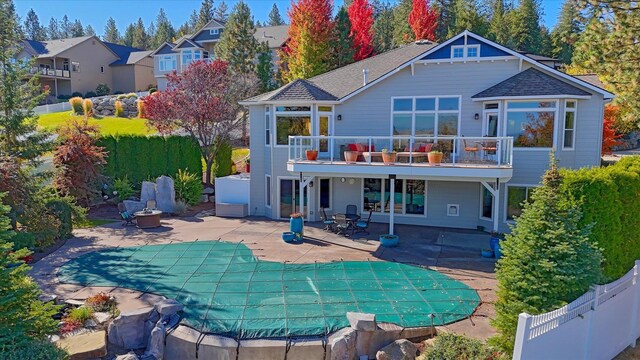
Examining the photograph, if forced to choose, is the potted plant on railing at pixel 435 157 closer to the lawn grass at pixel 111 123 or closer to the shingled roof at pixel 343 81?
the shingled roof at pixel 343 81

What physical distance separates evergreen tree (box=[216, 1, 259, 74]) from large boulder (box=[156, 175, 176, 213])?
53.3 feet

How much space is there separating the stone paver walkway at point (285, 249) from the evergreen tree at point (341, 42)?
2000cm

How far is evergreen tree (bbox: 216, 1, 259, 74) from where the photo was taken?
34594mm

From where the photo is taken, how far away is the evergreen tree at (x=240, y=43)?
113 feet

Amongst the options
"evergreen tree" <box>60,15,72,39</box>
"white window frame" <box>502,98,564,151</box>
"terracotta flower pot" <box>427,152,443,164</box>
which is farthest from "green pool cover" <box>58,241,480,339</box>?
"evergreen tree" <box>60,15,72,39</box>

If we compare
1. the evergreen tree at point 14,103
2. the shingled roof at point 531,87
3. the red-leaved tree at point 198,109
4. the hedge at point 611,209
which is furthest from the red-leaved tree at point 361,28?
the hedge at point 611,209

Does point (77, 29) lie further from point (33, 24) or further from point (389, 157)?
point (389, 157)

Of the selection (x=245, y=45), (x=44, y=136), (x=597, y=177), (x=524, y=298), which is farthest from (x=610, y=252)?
(x=245, y=45)

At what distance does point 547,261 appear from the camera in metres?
7.12

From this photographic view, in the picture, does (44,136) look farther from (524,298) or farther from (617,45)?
(617,45)

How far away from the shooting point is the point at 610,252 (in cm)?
840

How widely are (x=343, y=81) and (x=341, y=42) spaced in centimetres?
1535

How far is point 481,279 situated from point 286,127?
10.6 meters

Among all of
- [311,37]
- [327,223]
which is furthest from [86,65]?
[327,223]
